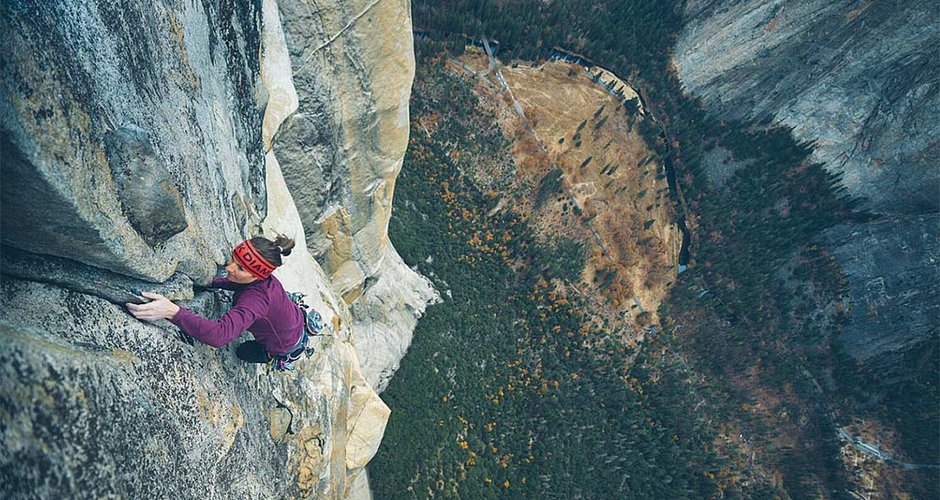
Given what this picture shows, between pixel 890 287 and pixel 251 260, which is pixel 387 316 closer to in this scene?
pixel 251 260

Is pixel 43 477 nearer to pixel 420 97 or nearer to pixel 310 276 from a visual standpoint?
pixel 310 276

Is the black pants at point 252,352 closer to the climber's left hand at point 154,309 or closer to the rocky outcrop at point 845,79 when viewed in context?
the climber's left hand at point 154,309

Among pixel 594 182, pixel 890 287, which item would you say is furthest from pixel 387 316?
pixel 890 287

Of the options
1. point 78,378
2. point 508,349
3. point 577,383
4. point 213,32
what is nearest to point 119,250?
point 78,378

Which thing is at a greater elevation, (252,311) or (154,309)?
(154,309)

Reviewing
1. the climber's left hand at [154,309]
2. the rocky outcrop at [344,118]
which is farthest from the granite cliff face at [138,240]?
the rocky outcrop at [344,118]
